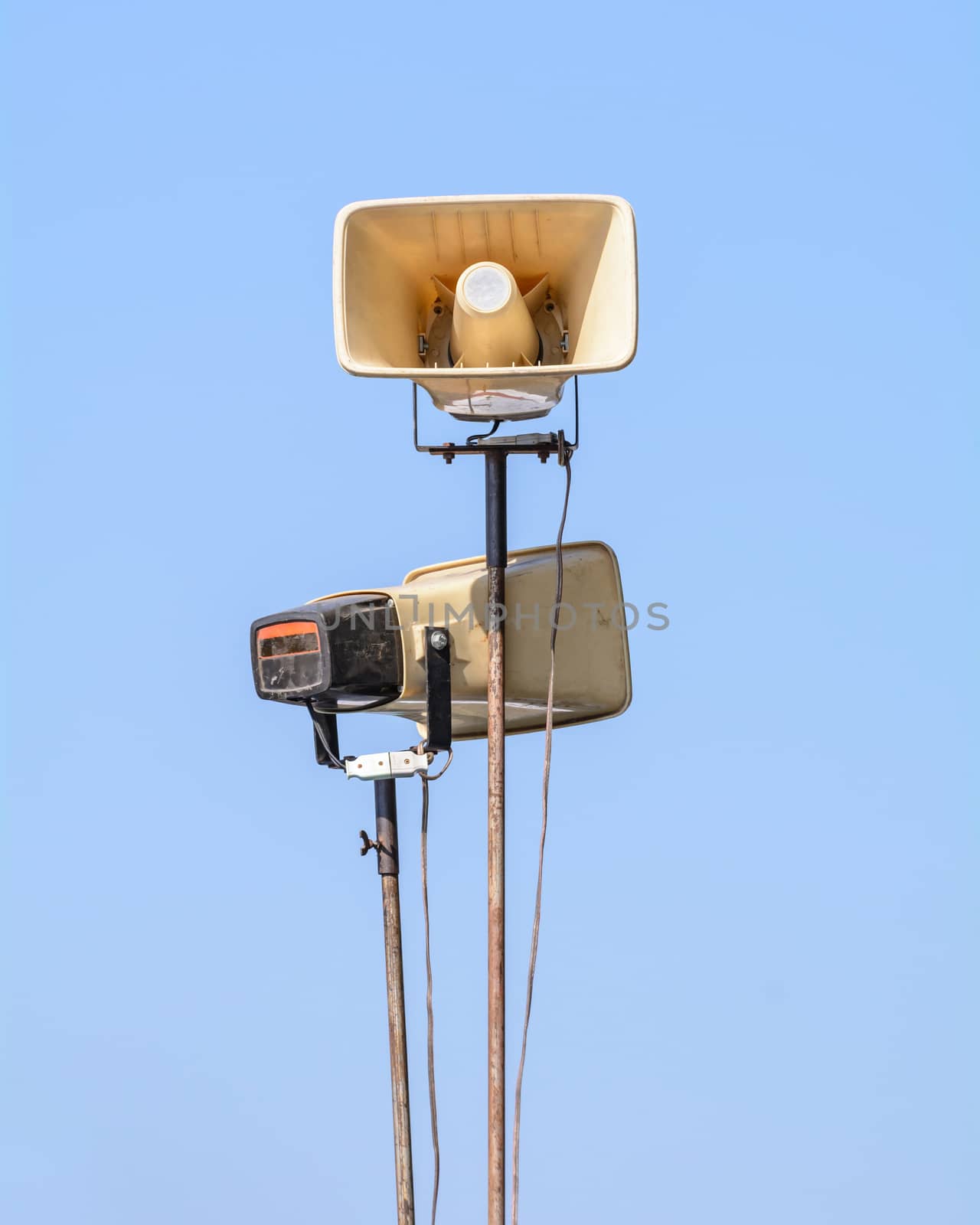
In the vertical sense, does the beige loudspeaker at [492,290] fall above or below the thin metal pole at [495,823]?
above

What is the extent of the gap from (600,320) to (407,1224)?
1935 millimetres

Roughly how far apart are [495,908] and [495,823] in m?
0.18

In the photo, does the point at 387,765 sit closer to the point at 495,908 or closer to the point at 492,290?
the point at 495,908

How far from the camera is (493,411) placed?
3541 mm

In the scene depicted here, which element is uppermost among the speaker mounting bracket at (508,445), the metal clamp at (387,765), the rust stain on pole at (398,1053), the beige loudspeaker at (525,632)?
the speaker mounting bracket at (508,445)

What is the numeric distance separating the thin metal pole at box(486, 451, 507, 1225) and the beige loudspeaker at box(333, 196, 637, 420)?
228 mm

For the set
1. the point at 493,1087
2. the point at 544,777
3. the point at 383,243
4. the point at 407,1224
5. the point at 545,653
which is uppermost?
the point at 383,243

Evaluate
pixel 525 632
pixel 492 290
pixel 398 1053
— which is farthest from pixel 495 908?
pixel 492 290

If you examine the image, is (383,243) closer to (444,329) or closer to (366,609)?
(444,329)

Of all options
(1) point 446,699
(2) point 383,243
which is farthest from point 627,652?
(2) point 383,243

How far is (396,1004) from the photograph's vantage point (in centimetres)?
370

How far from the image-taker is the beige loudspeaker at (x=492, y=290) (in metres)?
3.34

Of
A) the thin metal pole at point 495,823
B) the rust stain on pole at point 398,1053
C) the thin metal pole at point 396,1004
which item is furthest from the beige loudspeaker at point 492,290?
the rust stain on pole at point 398,1053

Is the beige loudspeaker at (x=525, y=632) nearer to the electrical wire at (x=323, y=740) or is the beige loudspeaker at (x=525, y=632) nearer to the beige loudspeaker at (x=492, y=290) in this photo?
the electrical wire at (x=323, y=740)
